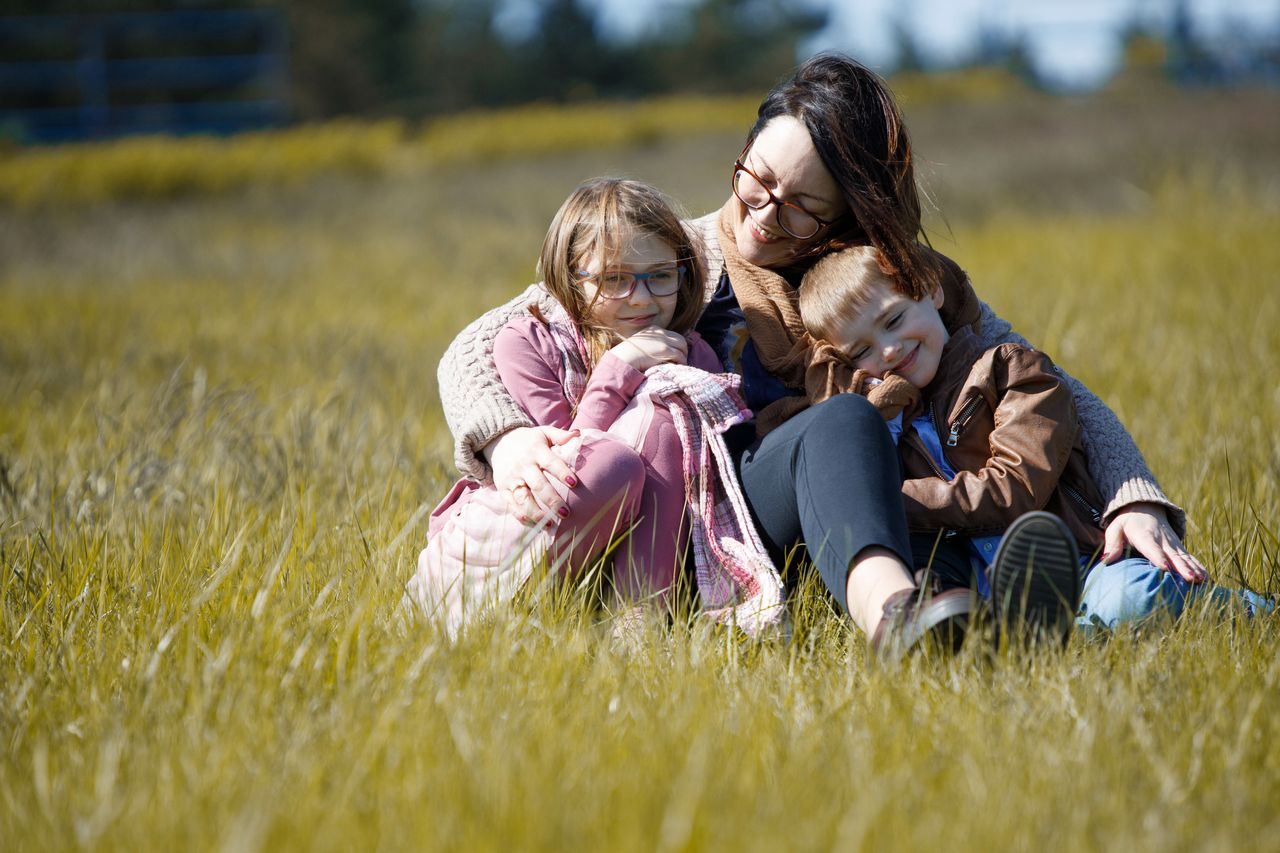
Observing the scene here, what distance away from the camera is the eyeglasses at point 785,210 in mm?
2396

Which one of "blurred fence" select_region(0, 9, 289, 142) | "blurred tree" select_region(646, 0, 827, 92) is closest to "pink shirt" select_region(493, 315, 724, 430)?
"blurred fence" select_region(0, 9, 289, 142)

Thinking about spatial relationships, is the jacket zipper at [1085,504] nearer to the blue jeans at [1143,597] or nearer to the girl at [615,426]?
the blue jeans at [1143,597]

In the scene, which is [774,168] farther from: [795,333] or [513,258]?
[513,258]

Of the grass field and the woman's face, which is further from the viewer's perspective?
the woman's face

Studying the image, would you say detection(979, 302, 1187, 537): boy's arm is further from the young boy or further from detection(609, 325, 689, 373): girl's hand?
detection(609, 325, 689, 373): girl's hand

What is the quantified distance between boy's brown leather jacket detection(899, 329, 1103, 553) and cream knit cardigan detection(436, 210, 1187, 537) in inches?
2.1

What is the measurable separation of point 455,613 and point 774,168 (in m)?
1.11

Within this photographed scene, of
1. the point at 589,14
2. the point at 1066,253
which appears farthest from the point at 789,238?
the point at 589,14

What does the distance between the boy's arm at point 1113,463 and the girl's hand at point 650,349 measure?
64 centimetres

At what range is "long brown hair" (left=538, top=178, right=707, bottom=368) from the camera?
7.51 feet

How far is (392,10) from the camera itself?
3114cm

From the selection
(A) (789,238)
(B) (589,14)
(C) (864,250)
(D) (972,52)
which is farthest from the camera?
(B) (589,14)

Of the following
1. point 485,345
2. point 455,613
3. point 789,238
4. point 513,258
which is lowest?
point 513,258

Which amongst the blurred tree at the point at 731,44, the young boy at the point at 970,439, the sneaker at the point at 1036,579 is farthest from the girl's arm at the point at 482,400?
the blurred tree at the point at 731,44
